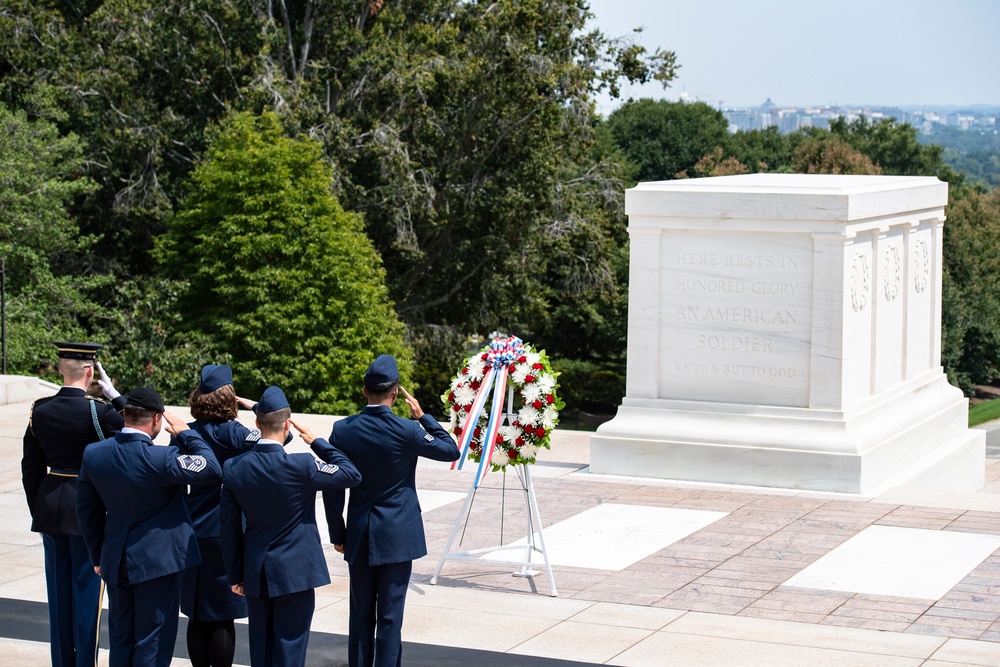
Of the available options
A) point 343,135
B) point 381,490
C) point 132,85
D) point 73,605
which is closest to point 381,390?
point 381,490

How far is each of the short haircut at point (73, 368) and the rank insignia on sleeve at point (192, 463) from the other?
1.20 meters

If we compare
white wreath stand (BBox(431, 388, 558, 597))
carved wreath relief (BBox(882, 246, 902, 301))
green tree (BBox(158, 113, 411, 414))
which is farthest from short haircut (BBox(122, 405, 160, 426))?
green tree (BBox(158, 113, 411, 414))

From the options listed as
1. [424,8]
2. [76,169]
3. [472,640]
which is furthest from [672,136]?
[472,640]

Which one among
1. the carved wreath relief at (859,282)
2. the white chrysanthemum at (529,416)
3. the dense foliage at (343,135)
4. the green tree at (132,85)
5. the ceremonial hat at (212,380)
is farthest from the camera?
the green tree at (132,85)

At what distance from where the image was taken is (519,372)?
9.27 metres

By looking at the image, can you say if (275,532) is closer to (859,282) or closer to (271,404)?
(271,404)

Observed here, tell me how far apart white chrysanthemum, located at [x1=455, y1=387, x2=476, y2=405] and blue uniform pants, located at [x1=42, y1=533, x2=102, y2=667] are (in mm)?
2856

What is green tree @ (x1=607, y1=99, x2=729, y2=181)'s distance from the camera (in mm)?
72750

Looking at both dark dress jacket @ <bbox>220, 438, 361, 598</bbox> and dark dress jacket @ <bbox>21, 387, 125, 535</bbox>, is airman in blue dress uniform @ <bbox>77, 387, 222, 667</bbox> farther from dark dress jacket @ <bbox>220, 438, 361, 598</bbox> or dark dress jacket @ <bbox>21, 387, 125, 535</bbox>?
dark dress jacket @ <bbox>21, 387, 125, 535</bbox>

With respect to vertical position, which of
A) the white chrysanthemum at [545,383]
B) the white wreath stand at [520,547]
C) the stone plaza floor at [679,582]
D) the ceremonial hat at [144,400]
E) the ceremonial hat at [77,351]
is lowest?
the stone plaza floor at [679,582]

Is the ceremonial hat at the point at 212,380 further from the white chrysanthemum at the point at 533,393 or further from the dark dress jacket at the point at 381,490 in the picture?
the white chrysanthemum at the point at 533,393

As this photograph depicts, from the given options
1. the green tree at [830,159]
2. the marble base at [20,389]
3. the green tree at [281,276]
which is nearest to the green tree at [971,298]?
the green tree at [830,159]

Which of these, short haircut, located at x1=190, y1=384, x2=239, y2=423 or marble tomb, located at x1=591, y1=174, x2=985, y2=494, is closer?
short haircut, located at x1=190, y1=384, x2=239, y2=423

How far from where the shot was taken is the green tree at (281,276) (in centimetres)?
2619
